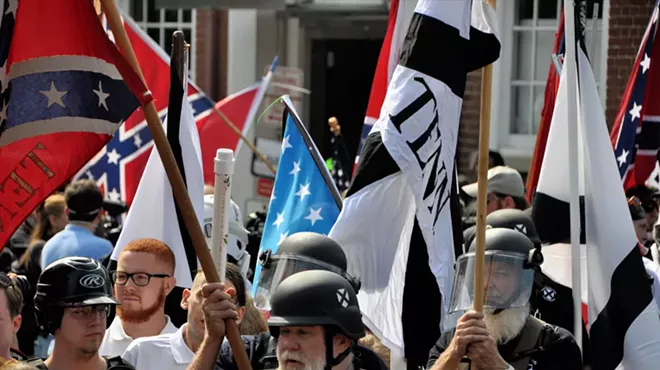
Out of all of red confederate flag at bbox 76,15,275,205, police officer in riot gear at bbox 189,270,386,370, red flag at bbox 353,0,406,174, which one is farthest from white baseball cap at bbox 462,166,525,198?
police officer in riot gear at bbox 189,270,386,370

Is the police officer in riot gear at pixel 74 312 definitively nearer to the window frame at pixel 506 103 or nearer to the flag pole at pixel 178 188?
the flag pole at pixel 178 188

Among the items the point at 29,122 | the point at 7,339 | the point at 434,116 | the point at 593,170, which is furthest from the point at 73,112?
the point at 593,170

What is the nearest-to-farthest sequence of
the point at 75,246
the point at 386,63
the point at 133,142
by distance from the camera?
the point at 75,246
the point at 386,63
the point at 133,142

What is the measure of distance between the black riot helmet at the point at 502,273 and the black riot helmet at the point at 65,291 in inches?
55.9

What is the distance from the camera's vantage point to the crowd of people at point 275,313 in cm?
484

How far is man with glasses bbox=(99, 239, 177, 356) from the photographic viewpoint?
20.7 feet

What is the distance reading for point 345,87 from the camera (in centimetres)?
1894

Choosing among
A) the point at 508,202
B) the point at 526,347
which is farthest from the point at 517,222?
the point at 508,202

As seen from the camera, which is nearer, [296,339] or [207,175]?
[296,339]

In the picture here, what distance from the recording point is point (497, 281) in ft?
19.5

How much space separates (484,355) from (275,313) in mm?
738

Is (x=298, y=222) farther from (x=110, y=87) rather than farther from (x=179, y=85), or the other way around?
(x=110, y=87)

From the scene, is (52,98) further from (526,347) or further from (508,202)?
(508,202)

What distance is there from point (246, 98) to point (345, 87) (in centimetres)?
700
